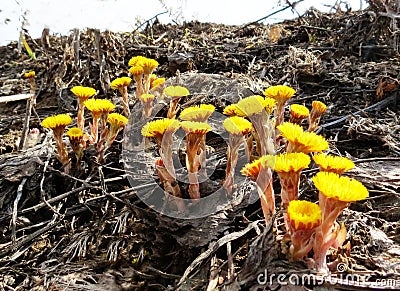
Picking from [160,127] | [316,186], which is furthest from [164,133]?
[316,186]

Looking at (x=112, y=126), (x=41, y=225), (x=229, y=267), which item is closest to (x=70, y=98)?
(x=112, y=126)

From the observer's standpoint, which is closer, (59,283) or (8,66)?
(59,283)


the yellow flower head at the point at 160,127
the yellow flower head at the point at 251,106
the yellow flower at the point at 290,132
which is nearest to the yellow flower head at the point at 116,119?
the yellow flower head at the point at 160,127

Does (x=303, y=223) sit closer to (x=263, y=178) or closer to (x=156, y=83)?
(x=263, y=178)

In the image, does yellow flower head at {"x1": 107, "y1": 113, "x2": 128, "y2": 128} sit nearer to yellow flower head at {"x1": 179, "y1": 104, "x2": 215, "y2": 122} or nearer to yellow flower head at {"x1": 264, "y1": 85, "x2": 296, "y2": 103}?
yellow flower head at {"x1": 179, "y1": 104, "x2": 215, "y2": 122}

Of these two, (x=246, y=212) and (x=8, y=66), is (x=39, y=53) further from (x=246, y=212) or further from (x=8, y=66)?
(x=246, y=212)

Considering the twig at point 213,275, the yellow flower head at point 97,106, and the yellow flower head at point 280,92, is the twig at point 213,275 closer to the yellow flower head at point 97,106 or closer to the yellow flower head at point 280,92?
the yellow flower head at point 280,92

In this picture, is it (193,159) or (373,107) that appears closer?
(193,159)
